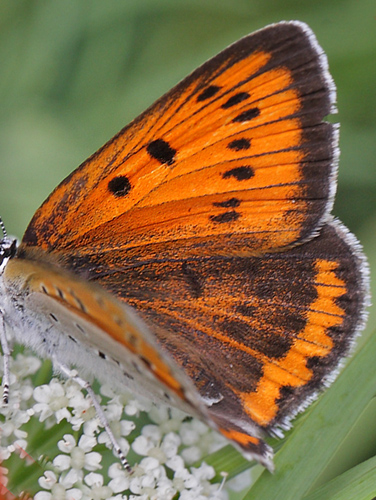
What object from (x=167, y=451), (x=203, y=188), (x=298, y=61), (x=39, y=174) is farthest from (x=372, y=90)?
(x=167, y=451)

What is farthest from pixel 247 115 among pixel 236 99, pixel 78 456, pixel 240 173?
pixel 78 456

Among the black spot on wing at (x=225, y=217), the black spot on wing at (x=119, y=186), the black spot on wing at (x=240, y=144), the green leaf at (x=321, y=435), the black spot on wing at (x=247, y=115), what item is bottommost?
the green leaf at (x=321, y=435)

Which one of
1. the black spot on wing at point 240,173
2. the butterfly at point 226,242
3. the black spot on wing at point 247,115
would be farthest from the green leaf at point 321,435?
the black spot on wing at point 247,115

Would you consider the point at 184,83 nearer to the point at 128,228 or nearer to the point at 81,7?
the point at 128,228

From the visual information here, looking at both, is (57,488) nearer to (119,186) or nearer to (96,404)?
(96,404)

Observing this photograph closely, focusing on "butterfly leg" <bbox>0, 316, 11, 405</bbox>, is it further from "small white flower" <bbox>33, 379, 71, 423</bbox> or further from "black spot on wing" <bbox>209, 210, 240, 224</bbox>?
"black spot on wing" <bbox>209, 210, 240, 224</bbox>

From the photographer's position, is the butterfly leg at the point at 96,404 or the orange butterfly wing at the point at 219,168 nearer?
the orange butterfly wing at the point at 219,168

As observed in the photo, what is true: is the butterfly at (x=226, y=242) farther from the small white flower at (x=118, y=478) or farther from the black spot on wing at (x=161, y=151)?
the small white flower at (x=118, y=478)

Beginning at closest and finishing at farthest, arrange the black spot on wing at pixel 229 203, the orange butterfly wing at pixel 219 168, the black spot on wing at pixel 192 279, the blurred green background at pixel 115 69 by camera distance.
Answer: the orange butterfly wing at pixel 219 168
the black spot on wing at pixel 229 203
the black spot on wing at pixel 192 279
the blurred green background at pixel 115 69

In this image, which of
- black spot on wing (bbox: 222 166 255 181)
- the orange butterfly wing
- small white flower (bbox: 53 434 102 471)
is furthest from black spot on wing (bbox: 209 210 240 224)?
small white flower (bbox: 53 434 102 471)
